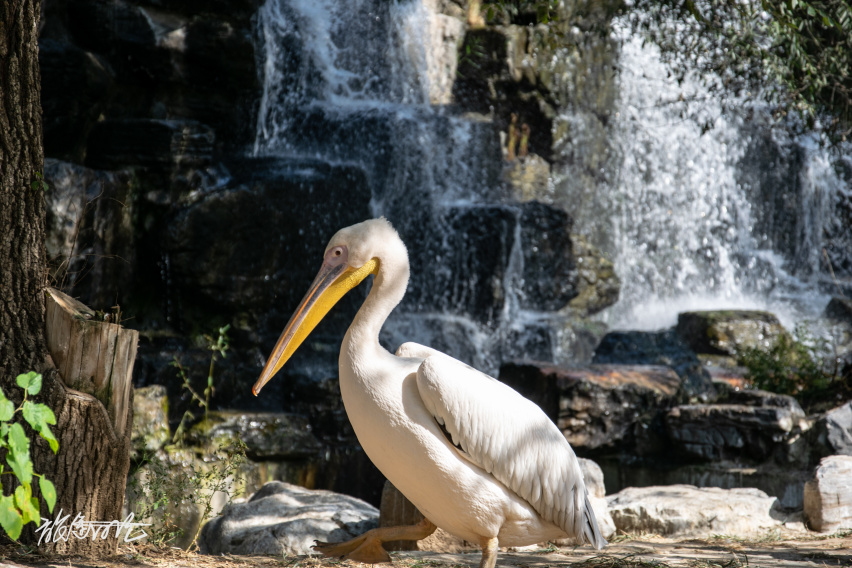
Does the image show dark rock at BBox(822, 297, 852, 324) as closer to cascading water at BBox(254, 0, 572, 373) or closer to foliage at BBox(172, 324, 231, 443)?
cascading water at BBox(254, 0, 572, 373)

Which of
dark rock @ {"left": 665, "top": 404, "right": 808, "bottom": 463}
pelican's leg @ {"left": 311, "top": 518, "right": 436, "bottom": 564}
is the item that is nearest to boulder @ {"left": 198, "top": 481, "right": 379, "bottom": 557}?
pelican's leg @ {"left": 311, "top": 518, "right": 436, "bottom": 564}

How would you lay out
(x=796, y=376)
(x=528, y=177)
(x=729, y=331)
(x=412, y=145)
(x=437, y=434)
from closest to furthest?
(x=437, y=434) < (x=796, y=376) < (x=729, y=331) < (x=412, y=145) < (x=528, y=177)

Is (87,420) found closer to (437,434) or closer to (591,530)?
(437,434)

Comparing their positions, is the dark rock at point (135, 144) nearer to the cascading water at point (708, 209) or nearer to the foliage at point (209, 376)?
the foliage at point (209, 376)

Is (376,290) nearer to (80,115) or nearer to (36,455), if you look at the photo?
(36,455)

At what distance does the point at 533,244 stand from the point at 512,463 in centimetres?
1053

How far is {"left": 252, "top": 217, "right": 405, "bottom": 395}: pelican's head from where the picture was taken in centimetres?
371

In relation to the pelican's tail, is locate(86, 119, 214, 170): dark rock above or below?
above

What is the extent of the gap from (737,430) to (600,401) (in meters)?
1.33

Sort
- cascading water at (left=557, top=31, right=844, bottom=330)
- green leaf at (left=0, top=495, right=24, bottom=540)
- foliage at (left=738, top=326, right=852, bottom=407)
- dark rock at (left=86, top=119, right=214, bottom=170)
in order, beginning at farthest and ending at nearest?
cascading water at (left=557, top=31, right=844, bottom=330) < dark rock at (left=86, top=119, right=214, bottom=170) < foliage at (left=738, top=326, right=852, bottom=407) < green leaf at (left=0, top=495, right=24, bottom=540)

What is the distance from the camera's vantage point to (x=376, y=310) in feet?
12.0

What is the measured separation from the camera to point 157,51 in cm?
1202

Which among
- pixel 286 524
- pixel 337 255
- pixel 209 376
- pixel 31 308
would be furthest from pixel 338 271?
pixel 209 376

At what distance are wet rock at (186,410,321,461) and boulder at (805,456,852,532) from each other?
5.17 meters
